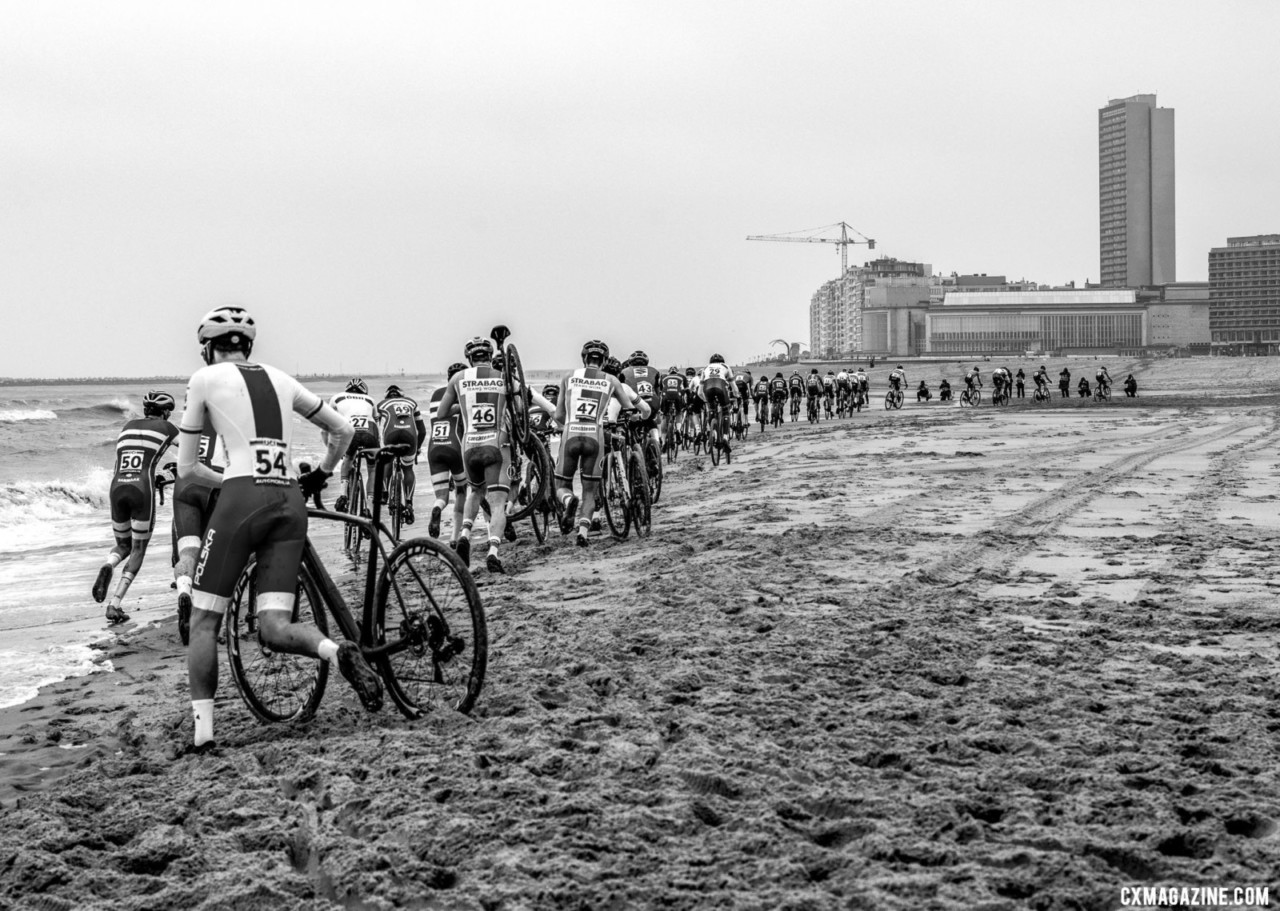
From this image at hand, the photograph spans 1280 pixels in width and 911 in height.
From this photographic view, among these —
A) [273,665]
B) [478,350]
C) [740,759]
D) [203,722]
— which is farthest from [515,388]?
[740,759]

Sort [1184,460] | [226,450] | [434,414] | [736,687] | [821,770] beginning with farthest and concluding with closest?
[1184,460], [434,414], [736,687], [226,450], [821,770]

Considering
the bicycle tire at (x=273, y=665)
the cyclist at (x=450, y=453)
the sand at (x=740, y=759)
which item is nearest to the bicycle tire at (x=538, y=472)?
the cyclist at (x=450, y=453)

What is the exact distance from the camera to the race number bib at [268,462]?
17.6 feet

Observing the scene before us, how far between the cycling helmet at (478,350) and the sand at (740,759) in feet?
7.64

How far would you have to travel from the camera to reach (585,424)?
11.6 metres

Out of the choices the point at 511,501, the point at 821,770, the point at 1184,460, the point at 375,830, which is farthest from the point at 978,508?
the point at 375,830

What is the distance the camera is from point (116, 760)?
557 centimetres

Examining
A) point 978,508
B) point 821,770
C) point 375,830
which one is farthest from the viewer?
point 978,508

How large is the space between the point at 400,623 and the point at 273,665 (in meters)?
0.76

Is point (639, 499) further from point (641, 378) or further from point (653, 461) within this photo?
point (641, 378)

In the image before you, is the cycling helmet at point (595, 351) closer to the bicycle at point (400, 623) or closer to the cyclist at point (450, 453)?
the cyclist at point (450, 453)

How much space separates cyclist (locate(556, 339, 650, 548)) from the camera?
1159 cm

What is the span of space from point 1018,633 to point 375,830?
155 inches

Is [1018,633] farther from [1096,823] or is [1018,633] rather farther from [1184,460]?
[1184,460]
